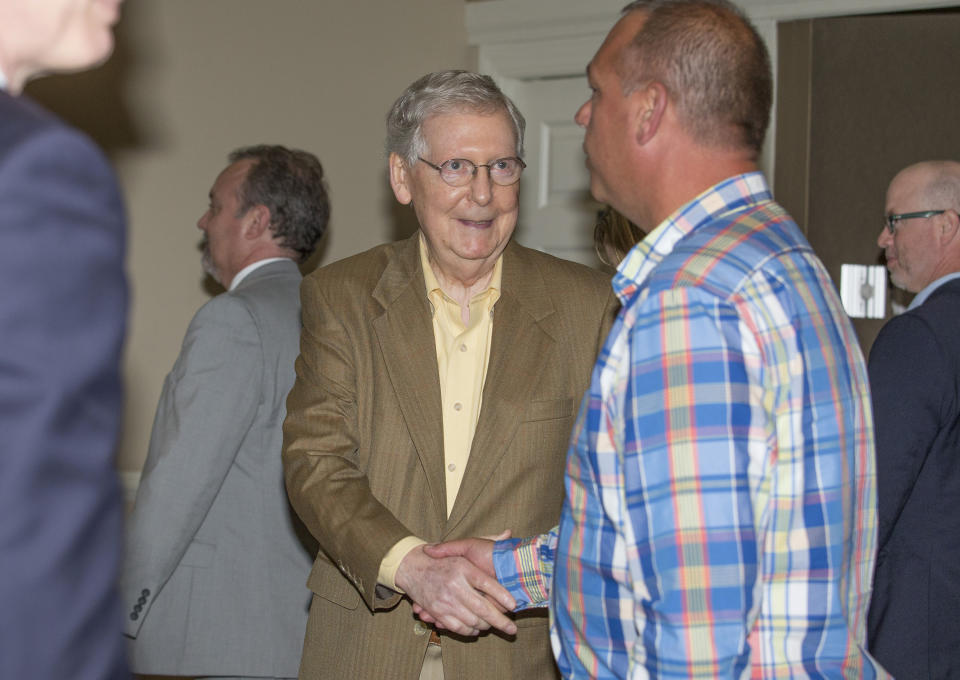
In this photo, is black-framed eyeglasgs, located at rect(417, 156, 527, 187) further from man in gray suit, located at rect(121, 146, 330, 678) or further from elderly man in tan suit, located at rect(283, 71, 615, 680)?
man in gray suit, located at rect(121, 146, 330, 678)

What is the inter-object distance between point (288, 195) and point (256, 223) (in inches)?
5.2

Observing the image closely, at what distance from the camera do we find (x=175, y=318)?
3.83 m

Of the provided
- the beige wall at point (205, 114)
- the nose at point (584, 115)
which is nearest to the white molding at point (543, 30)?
the beige wall at point (205, 114)

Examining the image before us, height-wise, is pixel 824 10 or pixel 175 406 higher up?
pixel 824 10

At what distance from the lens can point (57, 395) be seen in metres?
0.77

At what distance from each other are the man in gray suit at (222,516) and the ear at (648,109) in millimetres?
1581

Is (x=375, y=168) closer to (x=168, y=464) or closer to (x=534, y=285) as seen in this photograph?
(x=168, y=464)

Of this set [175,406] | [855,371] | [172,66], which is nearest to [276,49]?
[172,66]

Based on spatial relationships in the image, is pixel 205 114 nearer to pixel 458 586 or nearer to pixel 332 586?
pixel 332 586

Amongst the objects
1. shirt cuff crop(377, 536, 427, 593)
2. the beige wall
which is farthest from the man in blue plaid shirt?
the beige wall

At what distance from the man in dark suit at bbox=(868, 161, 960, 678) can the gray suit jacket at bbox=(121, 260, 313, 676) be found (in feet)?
5.01

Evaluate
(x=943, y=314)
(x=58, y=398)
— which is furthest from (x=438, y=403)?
(x=943, y=314)

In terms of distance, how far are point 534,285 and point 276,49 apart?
2447 mm

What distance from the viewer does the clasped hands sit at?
1.84 m
